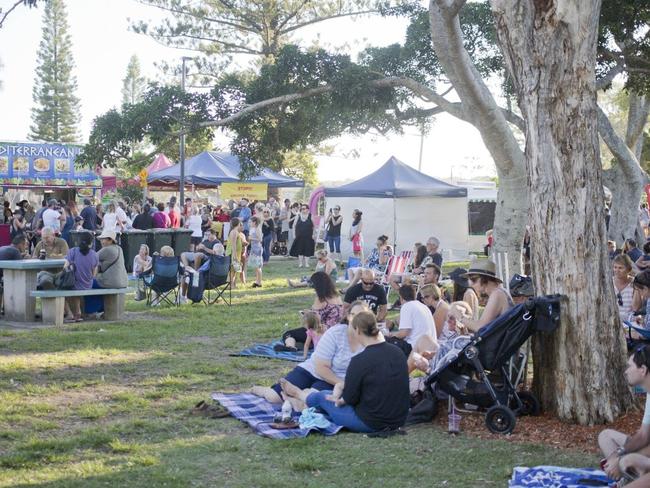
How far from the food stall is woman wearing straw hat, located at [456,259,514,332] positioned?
29.7 metres

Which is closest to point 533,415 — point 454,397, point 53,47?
point 454,397

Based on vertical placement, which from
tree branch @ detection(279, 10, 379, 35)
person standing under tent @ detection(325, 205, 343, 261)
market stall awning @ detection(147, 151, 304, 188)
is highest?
tree branch @ detection(279, 10, 379, 35)

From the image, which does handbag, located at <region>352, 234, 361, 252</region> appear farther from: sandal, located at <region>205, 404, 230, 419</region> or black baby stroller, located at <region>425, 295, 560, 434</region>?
black baby stroller, located at <region>425, 295, 560, 434</region>

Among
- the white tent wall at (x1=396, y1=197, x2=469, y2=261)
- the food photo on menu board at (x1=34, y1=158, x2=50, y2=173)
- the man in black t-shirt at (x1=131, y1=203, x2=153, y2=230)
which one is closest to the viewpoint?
the man in black t-shirt at (x1=131, y1=203, x2=153, y2=230)

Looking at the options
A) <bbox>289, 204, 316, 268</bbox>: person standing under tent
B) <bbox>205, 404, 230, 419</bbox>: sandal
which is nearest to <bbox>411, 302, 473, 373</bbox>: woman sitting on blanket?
<bbox>205, 404, 230, 419</bbox>: sandal

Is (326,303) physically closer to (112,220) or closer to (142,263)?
(142,263)

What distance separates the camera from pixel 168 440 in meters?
6.97

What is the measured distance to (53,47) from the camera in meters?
64.3

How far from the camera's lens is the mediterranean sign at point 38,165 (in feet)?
120

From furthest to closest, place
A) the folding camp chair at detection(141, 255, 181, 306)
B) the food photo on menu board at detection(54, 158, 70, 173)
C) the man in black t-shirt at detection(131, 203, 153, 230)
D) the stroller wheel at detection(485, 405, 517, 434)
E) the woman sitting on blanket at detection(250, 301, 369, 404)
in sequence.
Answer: the food photo on menu board at detection(54, 158, 70, 173) < the man in black t-shirt at detection(131, 203, 153, 230) < the folding camp chair at detection(141, 255, 181, 306) < the woman sitting on blanket at detection(250, 301, 369, 404) < the stroller wheel at detection(485, 405, 517, 434)

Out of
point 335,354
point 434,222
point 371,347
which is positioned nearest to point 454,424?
point 371,347

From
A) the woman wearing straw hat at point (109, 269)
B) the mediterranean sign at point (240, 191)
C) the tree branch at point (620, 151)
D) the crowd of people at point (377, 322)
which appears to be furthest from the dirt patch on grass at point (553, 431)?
the mediterranean sign at point (240, 191)

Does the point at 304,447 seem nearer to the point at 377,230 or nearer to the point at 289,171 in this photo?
the point at 377,230

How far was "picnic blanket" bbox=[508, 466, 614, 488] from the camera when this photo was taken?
546 centimetres
